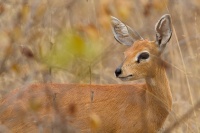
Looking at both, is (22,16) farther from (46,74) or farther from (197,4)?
(197,4)

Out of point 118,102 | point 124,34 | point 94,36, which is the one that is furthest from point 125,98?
point 94,36

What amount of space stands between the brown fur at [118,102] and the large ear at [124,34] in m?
0.19

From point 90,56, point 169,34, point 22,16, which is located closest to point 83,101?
point 169,34

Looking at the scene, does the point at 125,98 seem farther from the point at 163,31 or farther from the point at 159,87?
the point at 163,31

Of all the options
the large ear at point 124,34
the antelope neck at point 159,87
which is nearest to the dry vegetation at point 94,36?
the large ear at point 124,34

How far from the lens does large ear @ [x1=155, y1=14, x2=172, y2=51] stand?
6.05 metres

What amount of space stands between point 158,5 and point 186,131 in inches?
46.4

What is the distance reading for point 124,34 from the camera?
629 centimetres

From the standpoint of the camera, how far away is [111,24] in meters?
6.34

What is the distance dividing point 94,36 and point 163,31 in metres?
1.87

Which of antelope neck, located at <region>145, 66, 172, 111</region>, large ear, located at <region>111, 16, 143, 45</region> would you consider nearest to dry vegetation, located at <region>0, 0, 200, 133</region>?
large ear, located at <region>111, 16, 143, 45</region>

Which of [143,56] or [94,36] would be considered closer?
[94,36]

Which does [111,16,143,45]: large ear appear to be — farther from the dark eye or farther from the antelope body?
the dark eye

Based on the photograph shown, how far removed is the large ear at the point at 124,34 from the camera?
6.29 m
